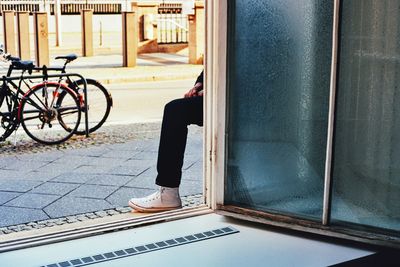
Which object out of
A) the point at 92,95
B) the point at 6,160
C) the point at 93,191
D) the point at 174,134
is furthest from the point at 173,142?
the point at 92,95

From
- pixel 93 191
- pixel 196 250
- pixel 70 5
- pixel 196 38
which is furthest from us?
pixel 70 5

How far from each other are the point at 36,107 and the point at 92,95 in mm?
1205

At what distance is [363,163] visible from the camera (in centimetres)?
388

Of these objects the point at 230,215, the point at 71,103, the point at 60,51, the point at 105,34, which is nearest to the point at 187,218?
the point at 230,215

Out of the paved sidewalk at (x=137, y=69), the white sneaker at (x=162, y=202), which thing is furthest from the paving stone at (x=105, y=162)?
the paved sidewalk at (x=137, y=69)

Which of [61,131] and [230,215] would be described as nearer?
[230,215]

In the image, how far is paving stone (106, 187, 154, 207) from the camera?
5.22m

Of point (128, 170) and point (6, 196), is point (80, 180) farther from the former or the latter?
point (6, 196)

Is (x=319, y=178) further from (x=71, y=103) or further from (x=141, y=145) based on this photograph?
(x=71, y=103)

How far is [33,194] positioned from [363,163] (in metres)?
2.82

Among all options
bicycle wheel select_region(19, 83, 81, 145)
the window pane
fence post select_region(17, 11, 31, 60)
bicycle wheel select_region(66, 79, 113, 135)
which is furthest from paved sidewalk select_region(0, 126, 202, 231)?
fence post select_region(17, 11, 31, 60)

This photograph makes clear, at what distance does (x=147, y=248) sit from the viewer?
152 inches

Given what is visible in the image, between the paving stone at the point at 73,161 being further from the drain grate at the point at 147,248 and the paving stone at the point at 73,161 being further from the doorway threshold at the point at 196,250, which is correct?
the drain grate at the point at 147,248

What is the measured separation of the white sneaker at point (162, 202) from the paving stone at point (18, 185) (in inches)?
52.0
